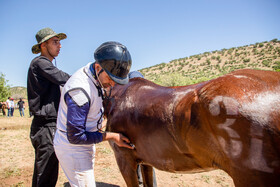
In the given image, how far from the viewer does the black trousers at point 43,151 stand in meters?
2.62

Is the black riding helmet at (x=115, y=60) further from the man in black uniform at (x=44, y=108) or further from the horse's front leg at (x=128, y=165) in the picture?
the horse's front leg at (x=128, y=165)

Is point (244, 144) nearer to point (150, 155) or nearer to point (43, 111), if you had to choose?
point (150, 155)

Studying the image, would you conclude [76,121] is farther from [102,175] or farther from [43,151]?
[102,175]

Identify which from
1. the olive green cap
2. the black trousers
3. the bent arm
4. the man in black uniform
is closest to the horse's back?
the bent arm

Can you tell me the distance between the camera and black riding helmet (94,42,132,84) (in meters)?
1.79

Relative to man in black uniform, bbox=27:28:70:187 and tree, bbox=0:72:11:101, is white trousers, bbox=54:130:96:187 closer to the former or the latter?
man in black uniform, bbox=27:28:70:187

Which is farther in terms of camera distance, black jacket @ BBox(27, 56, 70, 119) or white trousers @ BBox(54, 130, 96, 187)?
black jacket @ BBox(27, 56, 70, 119)

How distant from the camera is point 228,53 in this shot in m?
49.8

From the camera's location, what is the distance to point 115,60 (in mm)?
1788

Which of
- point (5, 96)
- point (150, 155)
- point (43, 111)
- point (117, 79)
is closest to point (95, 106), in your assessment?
point (117, 79)

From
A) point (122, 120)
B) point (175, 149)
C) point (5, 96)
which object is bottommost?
point (5, 96)

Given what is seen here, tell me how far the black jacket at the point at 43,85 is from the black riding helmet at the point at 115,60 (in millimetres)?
978

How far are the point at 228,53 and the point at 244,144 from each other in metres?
54.6

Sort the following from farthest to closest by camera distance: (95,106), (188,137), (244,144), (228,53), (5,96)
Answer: (228,53) → (5,96) → (95,106) → (188,137) → (244,144)
